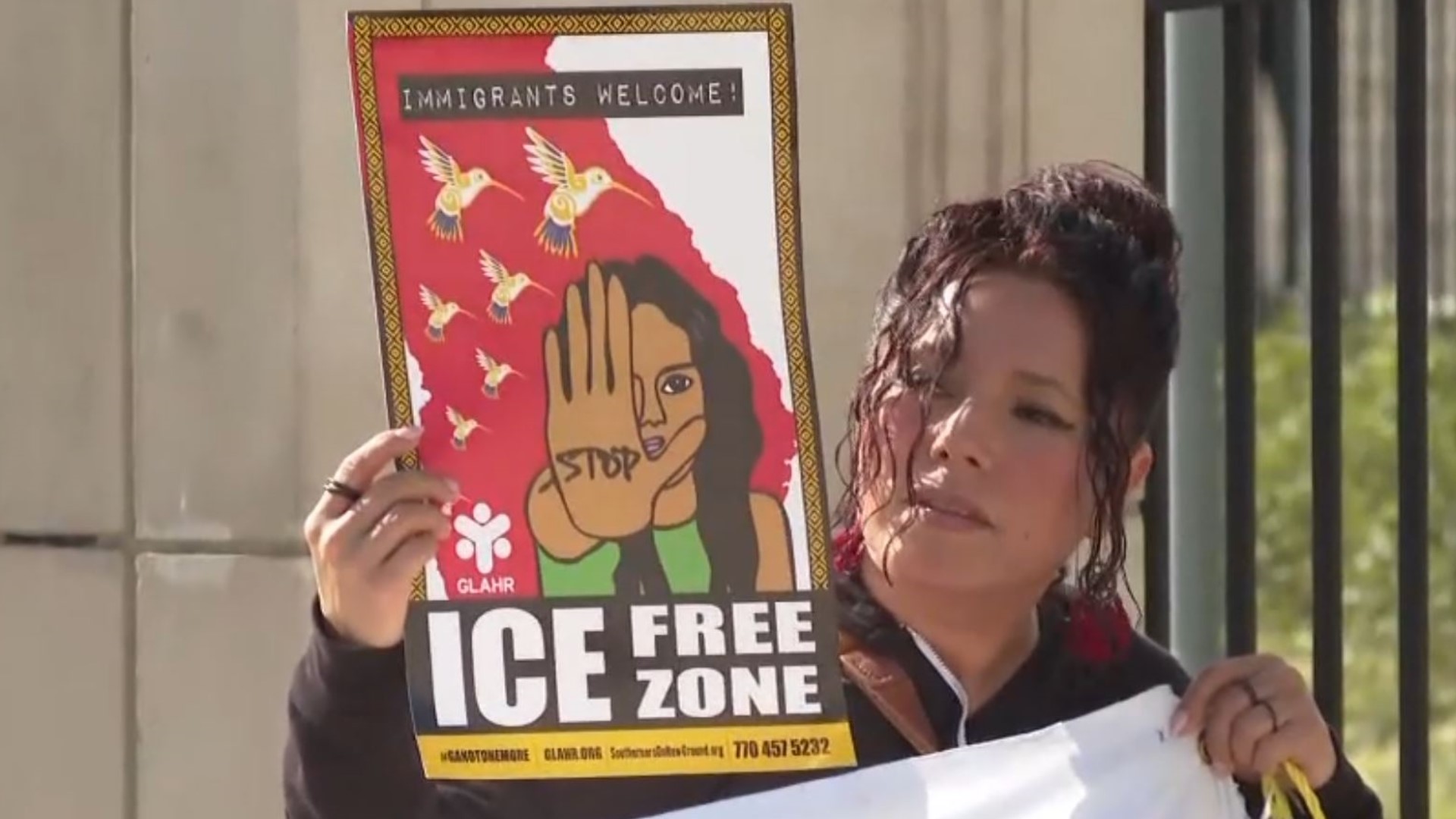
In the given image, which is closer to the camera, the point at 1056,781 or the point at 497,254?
the point at 497,254

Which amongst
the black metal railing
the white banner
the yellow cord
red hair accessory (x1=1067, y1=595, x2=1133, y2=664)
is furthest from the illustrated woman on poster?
the black metal railing

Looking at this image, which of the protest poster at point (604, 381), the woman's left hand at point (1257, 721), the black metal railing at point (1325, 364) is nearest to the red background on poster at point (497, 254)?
the protest poster at point (604, 381)

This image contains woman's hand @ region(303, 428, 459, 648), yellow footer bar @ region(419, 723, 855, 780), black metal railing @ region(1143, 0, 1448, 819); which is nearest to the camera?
woman's hand @ region(303, 428, 459, 648)

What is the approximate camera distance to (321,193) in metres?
3.10

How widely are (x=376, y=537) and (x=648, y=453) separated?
23cm

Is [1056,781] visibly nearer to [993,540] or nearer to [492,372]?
[993,540]

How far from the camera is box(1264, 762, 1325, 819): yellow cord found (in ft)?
7.37

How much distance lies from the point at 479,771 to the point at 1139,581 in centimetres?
138

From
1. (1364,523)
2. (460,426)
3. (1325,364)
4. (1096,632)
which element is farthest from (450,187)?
(1364,523)

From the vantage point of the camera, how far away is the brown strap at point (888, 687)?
2.25m

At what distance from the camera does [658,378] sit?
2092 millimetres

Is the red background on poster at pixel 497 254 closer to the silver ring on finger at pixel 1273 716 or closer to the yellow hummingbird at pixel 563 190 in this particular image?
the yellow hummingbird at pixel 563 190

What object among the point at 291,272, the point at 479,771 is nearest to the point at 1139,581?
the point at 291,272

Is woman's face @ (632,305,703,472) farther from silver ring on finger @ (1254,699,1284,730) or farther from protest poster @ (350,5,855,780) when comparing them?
silver ring on finger @ (1254,699,1284,730)
